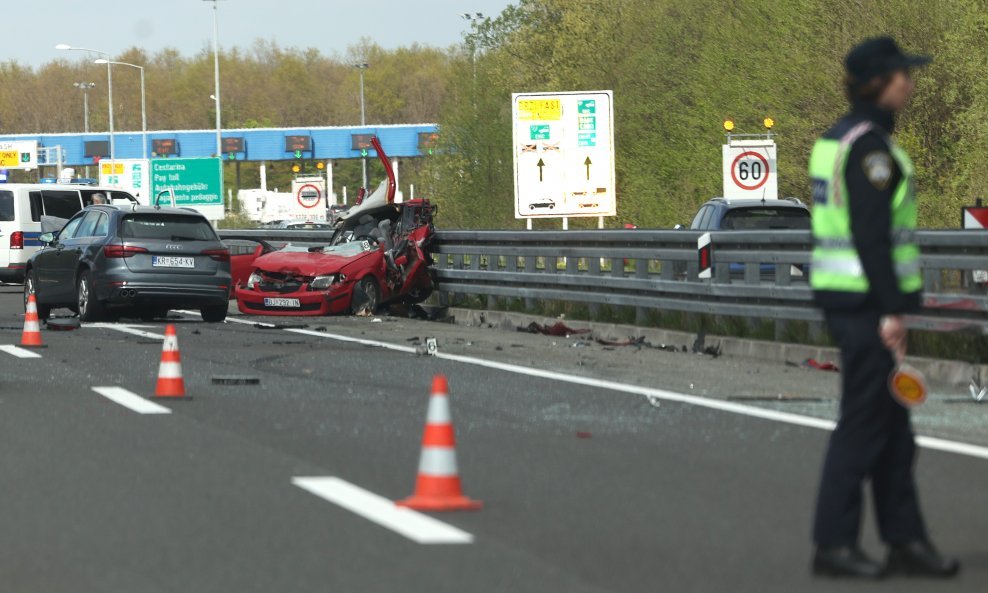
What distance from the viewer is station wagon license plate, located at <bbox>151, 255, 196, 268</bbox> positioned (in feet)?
72.3

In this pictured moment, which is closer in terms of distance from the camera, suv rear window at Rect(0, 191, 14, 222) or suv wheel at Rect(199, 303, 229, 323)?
suv wheel at Rect(199, 303, 229, 323)

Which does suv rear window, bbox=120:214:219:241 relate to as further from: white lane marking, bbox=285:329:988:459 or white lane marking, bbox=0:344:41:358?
white lane marking, bbox=285:329:988:459

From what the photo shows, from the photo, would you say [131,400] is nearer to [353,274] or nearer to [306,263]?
[353,274]

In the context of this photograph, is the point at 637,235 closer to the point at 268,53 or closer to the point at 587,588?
the point at 587,588

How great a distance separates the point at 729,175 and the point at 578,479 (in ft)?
59.6

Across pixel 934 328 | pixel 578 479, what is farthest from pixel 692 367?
pixel 578 479

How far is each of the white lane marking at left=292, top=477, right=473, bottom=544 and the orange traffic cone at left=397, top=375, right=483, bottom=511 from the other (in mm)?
103

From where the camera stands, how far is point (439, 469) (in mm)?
7543

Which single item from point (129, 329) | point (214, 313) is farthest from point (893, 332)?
point (214, 313)

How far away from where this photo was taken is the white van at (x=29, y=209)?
34.3 meters

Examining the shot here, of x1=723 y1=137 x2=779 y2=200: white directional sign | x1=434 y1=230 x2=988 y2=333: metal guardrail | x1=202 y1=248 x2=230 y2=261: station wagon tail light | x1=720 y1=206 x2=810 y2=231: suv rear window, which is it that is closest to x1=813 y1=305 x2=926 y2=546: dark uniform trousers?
x1=434 y1=230 x2=988 y2=333: metal guardrail

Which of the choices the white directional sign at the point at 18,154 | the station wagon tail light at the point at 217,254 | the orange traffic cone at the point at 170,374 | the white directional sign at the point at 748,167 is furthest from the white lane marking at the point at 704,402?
the white directional sign at the point at 18,154

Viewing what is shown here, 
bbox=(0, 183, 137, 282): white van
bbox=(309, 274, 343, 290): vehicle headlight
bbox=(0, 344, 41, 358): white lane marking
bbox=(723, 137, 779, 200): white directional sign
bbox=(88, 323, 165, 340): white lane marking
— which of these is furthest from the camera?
bbox=(0, 183, 137, 282): white van

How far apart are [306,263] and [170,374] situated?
10777 mm
